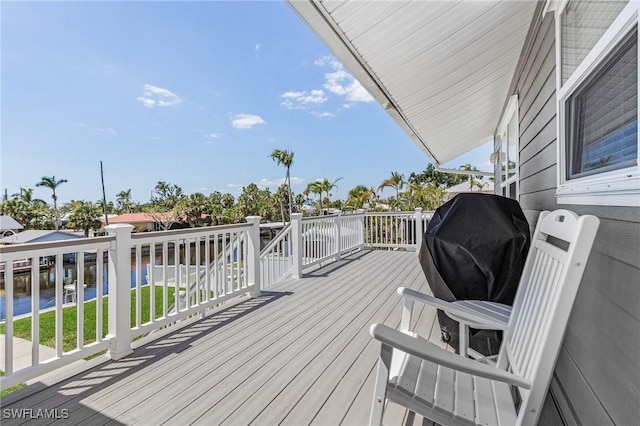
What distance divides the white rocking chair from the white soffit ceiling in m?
1.58

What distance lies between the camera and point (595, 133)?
4.57ft

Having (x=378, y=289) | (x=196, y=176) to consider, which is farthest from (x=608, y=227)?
(x=196, y=176)

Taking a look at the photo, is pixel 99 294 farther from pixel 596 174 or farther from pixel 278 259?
pixel 278 259

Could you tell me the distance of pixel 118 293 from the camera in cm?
252

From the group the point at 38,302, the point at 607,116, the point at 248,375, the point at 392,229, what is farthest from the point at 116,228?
the point at 392,229

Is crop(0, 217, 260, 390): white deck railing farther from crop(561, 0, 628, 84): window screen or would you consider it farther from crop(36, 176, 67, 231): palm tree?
crop(36, 176, 67, 231): palm tree

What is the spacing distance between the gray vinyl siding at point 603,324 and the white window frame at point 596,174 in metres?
0.05

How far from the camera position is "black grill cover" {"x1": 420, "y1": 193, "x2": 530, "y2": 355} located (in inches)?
86.6

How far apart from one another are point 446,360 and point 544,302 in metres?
0.53

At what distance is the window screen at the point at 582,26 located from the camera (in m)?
1.23

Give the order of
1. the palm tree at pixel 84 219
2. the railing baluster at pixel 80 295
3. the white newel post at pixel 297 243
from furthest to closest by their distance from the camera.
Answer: the palm tree at pixel 84 219, the white newel post at pixel 297 243, the railing baluster at pixel 80 295

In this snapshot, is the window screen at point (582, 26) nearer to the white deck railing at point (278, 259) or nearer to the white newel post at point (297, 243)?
the white newel post at point (297, 243)

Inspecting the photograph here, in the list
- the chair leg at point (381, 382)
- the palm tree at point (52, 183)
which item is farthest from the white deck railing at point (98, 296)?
the palm tree at point (52, 183)

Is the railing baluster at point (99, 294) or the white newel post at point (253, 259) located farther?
the white newel post at point (253, 259)
